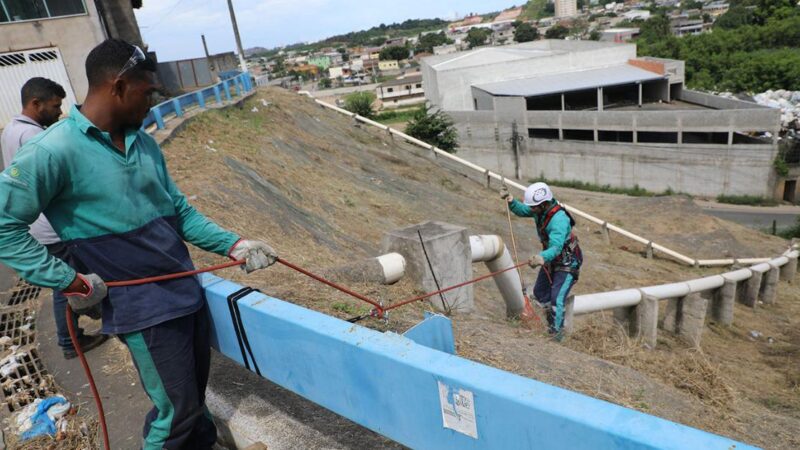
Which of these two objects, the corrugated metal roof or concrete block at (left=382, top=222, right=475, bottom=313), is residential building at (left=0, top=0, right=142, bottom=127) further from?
the corrugated metal roof

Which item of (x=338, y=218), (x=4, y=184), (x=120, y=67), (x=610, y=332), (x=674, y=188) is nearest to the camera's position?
(x=4, y=184)

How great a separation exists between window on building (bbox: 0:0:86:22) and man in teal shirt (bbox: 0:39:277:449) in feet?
56.3

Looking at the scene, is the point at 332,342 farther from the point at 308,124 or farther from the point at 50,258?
the point at 308,124

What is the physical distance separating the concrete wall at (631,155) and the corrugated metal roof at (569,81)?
353 cm

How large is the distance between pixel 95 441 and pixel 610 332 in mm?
6668

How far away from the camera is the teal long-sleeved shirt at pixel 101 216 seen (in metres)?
2.06

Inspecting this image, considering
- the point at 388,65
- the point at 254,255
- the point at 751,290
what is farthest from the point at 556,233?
the point at 388,65

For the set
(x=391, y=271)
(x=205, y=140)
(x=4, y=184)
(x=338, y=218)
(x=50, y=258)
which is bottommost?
(x=338, y=218)

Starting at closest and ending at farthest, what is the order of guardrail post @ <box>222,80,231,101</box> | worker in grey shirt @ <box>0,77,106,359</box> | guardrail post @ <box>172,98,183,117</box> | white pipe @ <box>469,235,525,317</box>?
worker in grey shirt @ <box>0,77,106,359</box>, white pipe @ <box>469,235,525,317</box>, guardrail post @ <box>172,98,183,117</box>, guardrail post @ <box>222,80,231,101</box>

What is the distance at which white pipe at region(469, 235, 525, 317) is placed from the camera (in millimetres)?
6331

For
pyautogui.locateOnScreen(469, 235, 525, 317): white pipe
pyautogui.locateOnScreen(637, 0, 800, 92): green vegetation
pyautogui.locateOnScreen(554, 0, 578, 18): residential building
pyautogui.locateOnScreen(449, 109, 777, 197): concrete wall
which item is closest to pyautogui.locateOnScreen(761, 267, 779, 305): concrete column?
pyautogui.locateOnScreen(469, 235, 525, 317): white pipe

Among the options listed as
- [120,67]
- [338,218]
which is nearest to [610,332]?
[338,218]

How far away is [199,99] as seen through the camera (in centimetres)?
1541

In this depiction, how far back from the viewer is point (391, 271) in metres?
5.54
